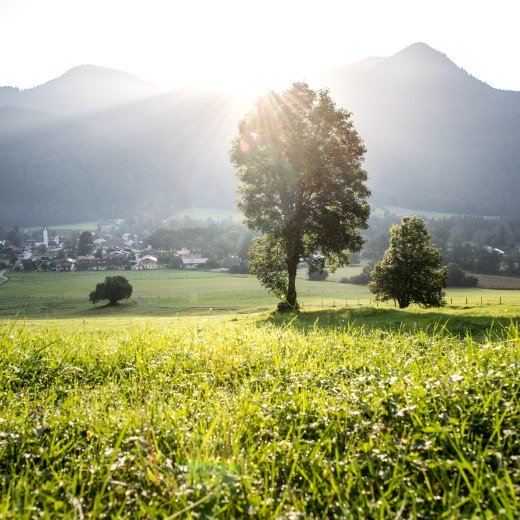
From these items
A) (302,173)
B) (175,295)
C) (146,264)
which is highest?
(302,173)

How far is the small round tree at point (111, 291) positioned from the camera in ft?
282

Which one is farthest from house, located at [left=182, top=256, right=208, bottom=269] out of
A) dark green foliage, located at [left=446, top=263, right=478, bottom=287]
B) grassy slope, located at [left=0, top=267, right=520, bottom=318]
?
dark green foliage, located at [left=446, top=263, right=478, bottom=287]

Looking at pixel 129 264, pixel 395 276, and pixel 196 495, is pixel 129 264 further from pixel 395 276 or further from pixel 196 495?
pixel 196 495

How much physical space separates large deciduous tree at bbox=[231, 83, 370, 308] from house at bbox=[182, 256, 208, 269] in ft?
413

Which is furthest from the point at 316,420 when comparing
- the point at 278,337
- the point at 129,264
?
the point at 129,264

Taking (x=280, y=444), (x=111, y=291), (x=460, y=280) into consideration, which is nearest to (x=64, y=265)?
(x=111, y=291)

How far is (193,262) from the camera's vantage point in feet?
539

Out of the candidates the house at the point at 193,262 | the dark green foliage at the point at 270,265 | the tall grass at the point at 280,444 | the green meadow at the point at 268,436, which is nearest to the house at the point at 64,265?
the house at the point at 193,262

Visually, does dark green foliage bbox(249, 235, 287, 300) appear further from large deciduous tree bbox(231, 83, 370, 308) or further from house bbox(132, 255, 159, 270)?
house bbox(132, 255, 159, 270)

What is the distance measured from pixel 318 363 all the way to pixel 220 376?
215 cm

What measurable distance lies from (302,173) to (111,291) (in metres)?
64.2

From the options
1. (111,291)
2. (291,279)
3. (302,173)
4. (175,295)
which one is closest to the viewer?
(302,173)

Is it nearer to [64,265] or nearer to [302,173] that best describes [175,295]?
[302,173]

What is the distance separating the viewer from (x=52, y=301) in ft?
301
